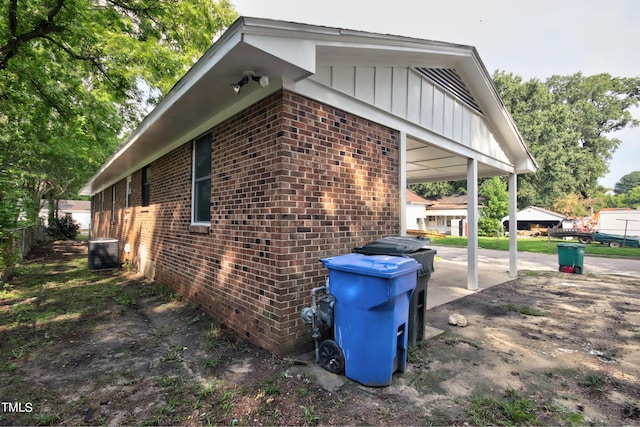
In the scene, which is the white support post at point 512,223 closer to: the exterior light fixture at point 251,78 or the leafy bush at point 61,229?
the exterior light fixture at point 251,78

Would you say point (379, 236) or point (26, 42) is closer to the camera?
point (379, 236)

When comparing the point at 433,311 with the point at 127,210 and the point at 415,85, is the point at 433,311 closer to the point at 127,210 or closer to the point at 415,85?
Result: the point at 415,85

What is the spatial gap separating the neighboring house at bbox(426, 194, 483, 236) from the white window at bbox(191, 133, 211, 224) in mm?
30231

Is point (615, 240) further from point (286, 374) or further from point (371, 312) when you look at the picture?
point (286, 374)

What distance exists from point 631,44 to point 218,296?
110 feet

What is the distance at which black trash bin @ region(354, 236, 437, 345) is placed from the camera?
3346mm

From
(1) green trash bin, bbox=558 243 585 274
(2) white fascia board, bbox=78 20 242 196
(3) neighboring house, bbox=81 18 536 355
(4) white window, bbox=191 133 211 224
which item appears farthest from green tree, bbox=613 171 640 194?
(2) white fascia board, bbox=78 20 242 196

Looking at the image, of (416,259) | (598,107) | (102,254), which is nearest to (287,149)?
(416,259)

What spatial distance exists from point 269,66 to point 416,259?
2548mm

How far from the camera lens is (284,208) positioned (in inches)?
127

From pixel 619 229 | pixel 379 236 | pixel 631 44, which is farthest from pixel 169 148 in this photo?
pixel 631 44

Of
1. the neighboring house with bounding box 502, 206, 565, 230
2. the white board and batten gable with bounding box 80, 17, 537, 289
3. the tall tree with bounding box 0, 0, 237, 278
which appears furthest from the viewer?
the neighboring house with bounding box 502, 206, 565, 230

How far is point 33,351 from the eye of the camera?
11.3 feet

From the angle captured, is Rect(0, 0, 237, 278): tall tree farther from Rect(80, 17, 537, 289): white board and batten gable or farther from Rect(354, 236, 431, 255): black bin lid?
Rect(354, 236, 431, 255): black bin lid
